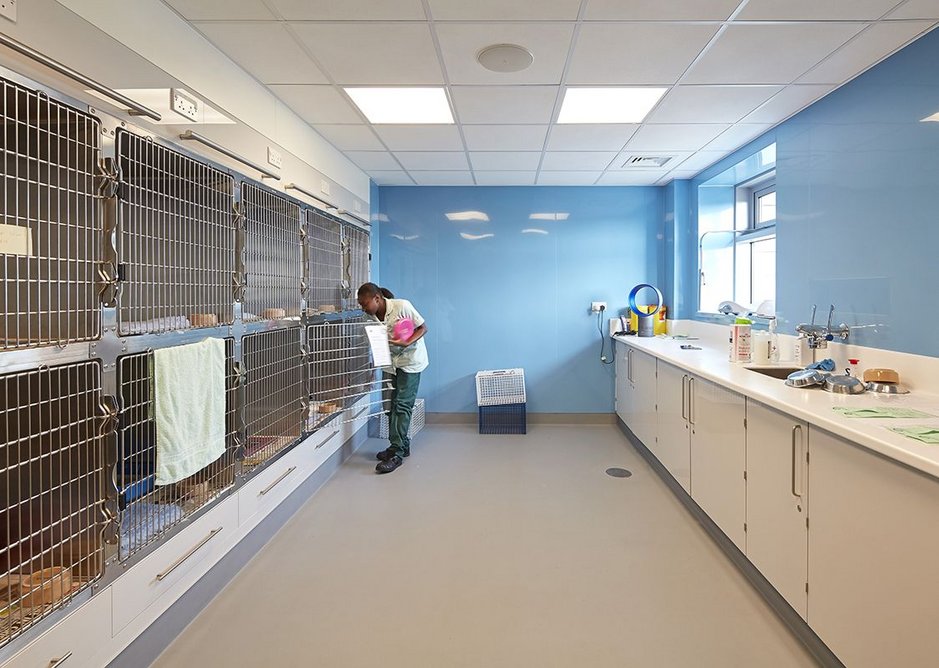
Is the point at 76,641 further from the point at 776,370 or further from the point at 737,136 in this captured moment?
the point at 737,136

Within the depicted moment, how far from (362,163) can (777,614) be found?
4.06m

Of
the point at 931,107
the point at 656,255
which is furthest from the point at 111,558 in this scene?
the point at 656,255

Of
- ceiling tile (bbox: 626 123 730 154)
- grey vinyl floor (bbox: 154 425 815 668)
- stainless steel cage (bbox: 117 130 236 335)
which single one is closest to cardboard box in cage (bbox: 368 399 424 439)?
grey vinyl floor (bbox: 154 425 815 668)

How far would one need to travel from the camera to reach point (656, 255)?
5.14 metres

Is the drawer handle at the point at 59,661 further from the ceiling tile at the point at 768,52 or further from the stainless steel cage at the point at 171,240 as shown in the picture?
the ceiling tile at the point at 768,52

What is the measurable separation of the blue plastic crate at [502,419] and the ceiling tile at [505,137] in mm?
2417

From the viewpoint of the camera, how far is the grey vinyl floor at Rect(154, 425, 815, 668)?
6.06ft

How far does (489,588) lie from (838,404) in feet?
5.36

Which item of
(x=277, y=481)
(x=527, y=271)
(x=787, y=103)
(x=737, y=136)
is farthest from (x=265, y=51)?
(x=527, y=271)

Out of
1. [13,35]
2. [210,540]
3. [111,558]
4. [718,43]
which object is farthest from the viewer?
[718,43]

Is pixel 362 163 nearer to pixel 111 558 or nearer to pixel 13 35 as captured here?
pixel 13 35

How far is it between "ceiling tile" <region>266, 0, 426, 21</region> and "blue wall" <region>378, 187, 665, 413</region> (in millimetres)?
3096

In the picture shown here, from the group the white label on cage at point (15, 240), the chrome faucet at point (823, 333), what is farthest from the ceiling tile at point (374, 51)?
the chrome faucet at point (823, 333)

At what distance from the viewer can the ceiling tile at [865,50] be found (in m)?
2.12
